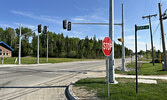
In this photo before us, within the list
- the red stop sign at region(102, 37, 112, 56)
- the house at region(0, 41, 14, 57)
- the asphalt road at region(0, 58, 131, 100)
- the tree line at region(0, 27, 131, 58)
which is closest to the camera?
the red stop sign at region(102, 37, 112, 56)

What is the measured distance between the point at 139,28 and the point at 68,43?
282 feet

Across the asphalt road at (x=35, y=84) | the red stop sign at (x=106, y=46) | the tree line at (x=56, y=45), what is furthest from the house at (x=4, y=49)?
the red stop sign at (x=106, y=46)

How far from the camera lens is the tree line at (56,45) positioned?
76.9 meters

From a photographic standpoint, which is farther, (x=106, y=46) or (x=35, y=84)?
(x=35, y=84)

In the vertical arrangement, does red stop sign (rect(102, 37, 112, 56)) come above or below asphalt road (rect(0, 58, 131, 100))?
above

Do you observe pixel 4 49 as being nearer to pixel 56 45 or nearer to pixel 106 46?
pixel 56 45

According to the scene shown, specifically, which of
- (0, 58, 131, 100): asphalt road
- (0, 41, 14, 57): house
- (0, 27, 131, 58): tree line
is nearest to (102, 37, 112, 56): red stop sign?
(0, 58, 131, 100): asphalt road

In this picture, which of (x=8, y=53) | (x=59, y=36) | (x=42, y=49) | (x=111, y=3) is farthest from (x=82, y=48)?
(x=111, y=3)

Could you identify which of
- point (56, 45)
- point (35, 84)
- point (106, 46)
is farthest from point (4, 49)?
point (106, 46)

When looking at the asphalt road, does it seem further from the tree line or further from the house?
the tree line

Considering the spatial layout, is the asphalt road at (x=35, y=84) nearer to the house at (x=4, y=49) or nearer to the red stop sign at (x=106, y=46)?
the red stop sign at (x=106, y=46)

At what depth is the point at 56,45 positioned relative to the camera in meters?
89.1

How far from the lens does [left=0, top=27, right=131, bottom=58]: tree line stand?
3029 inches

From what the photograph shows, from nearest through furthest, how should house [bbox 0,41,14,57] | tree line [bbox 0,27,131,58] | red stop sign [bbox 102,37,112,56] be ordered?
1. red stop sign [bbox 102,37,112,56]
2. house [bbox 0,41,14,57]
3. tree line [bbox 0,27,131,58]
